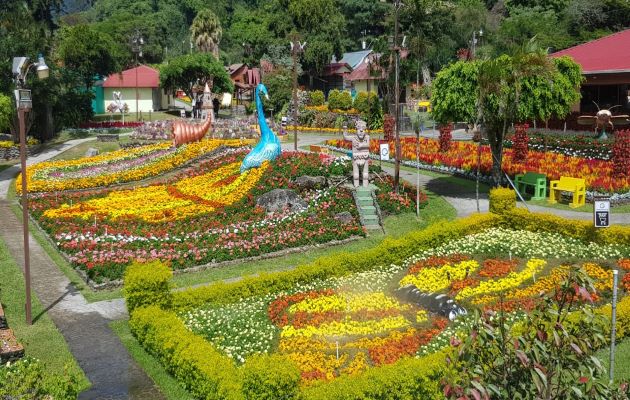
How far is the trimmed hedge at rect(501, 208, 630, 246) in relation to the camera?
16.9m

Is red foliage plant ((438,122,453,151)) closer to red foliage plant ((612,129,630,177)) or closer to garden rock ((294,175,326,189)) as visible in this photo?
red foliage plant ((612,129,630,177))

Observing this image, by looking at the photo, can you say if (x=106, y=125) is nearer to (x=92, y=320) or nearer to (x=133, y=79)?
(x=133, y=79)

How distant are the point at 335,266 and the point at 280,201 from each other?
735 centimetres

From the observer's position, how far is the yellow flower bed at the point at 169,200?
23036 millimetres

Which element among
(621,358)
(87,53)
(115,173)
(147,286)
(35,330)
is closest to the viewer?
(621,358)

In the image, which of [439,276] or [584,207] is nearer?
[439,276]

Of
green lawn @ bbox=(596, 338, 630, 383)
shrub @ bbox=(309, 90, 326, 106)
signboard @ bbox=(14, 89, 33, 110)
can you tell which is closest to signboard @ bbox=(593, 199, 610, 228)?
green lawn @ bbox=(596, 338, 630, 383)

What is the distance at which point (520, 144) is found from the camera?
29578 mm

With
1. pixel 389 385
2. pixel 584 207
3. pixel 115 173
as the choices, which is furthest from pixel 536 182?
pixel 115 173

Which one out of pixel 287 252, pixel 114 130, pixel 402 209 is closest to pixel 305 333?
pixel 287 252

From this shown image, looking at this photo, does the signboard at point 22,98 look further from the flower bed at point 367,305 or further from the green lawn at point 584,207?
the green lawn at point 584,207

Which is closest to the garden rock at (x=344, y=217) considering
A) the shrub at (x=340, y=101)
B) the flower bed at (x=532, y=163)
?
the flower bed at (x=532, y=163)

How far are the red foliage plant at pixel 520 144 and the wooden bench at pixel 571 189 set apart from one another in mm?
5875

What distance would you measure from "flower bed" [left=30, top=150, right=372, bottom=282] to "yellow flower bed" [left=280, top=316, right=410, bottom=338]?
564 centimetres
